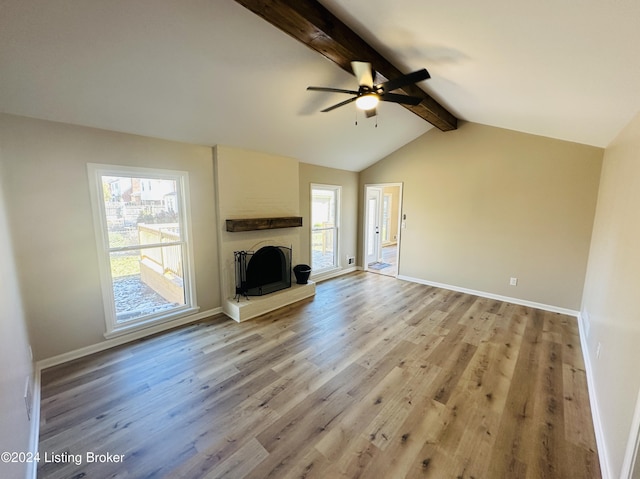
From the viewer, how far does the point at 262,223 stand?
3980mm

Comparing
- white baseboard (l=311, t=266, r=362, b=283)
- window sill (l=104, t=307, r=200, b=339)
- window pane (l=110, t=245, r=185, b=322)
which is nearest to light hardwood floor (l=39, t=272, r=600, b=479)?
window sill (l=104, t=307, r=200, b=339)

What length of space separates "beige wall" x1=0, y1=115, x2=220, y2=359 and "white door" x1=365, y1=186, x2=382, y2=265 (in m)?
4.72

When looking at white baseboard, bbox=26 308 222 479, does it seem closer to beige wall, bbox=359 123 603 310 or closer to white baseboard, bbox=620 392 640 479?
white baseboard, bbox=620 392 640 479

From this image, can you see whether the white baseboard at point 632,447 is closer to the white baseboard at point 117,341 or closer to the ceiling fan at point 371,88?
the ceiling fan at point 371,88

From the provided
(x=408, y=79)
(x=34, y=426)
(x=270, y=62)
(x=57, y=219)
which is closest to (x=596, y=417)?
(x=408, y=79)

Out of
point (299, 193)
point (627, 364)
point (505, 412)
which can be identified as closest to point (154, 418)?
point (505, 412)

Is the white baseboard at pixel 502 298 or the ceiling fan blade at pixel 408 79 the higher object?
the ceiling fan blade at pixel 408 79

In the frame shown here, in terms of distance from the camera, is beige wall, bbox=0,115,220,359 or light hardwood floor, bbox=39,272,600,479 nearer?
light hardwood floor, bbox=39,272,600,479

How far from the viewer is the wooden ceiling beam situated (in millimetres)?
1721

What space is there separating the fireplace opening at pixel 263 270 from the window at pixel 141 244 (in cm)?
68

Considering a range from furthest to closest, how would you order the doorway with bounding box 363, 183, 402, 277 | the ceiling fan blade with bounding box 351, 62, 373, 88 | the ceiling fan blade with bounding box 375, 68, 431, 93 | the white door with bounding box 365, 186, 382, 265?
the white door with bounding box 365, 186, 382, 265 → the doorway with bounding box 363, 183, 402, 277 → the ceiling fan blade with bounding box 351, 62, 373, 88 → the ceiling fan blade with bounding box 375, 68, 431, 93

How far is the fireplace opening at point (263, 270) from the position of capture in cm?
392

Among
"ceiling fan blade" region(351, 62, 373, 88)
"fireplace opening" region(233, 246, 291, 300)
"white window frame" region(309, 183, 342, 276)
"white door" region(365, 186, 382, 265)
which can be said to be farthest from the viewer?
"white door" region(365, 186, 382, 265)

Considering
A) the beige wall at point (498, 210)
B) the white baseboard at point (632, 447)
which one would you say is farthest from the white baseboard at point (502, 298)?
the white baseboard at point (632, 447)
